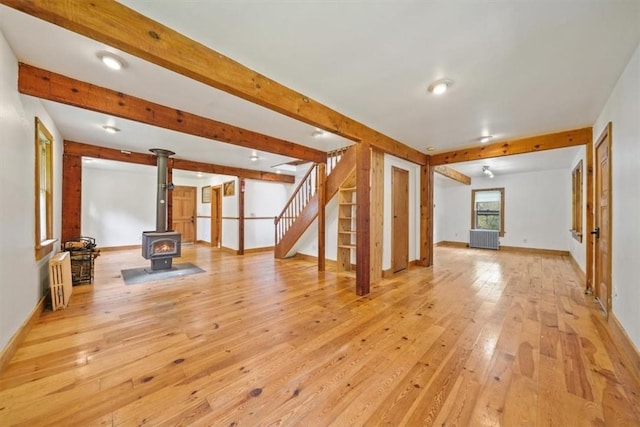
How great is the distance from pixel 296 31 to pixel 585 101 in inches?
126

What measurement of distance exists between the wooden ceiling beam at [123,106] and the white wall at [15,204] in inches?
5.0

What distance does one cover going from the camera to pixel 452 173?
7.00 m

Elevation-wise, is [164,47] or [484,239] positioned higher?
[164,47]

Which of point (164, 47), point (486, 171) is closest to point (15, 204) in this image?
point (164, 47)

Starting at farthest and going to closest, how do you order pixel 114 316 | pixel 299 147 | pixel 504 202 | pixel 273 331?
pixel 504 202 < pixel 299 147 < pixel 114 316 < pixel 273 331

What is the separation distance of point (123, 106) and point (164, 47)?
4.58 feet

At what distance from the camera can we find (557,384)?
65.5 inches

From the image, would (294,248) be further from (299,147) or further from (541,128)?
(541,128)

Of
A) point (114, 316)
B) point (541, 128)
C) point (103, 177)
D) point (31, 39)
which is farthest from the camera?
point (103, 177)

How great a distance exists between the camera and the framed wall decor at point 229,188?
7.32 m

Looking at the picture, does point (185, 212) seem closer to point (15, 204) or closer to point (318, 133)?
point (318, 133)

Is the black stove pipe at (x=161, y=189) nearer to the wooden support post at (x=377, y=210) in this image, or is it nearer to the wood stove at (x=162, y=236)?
the wood stove at (x=162, y=236)

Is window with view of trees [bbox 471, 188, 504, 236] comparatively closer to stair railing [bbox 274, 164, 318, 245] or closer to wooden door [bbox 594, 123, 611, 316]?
wooden door [bbox 594, 123, 611, 316]

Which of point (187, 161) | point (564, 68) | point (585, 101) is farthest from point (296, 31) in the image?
point (187, 161)
